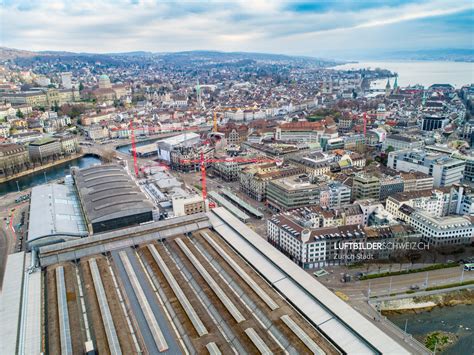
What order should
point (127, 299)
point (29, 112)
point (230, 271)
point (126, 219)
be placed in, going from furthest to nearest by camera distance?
point (29, 112) < point (126, 219) < point (230, 271) < point (127, 299)

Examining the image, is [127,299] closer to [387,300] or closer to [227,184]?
[387,300]

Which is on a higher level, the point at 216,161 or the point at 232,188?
the point at 216,161

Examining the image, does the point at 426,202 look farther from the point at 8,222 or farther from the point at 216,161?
the point at 8,222

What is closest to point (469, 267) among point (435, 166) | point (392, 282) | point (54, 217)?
point (392, 282)

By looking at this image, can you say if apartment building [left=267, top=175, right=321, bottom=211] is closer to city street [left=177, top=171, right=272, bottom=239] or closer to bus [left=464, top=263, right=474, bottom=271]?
city street [left=177, top=171, right=272, bottom=239]

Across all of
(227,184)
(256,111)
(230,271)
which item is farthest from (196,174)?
(256,111)
